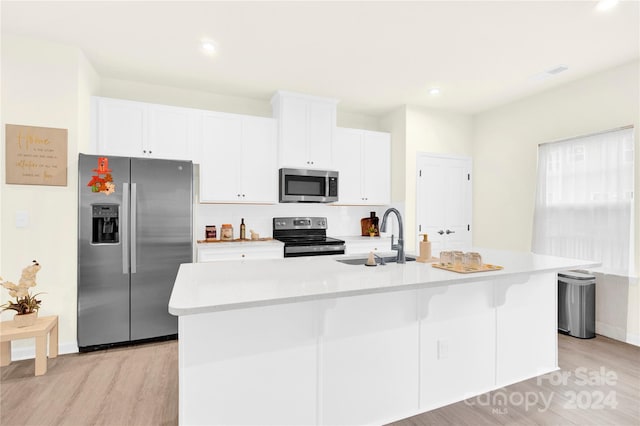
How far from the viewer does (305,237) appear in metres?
4.41

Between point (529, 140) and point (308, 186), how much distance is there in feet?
9.54

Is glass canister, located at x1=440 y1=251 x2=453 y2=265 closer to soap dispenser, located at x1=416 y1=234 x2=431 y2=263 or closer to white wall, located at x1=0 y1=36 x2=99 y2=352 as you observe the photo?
soap dispenser, located at x1=416 y1=234 x2=431 y2=263

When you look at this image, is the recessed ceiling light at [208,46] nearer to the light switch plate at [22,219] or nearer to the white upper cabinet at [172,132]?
the white upper cabinet at [172,132]

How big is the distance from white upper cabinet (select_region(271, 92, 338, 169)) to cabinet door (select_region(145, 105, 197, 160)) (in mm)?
1011

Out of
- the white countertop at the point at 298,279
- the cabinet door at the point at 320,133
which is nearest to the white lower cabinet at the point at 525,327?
the white countertop at the point at 298,279

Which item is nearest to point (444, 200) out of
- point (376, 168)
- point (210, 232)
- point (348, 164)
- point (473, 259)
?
point (376, 168)

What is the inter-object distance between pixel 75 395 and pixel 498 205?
5.04 m

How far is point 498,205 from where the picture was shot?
4.63 m

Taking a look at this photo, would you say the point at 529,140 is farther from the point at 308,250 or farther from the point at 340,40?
the point at 308,250

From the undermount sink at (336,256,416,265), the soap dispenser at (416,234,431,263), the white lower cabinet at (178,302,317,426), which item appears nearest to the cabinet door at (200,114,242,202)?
the undermount sink at (336,256,416,265)

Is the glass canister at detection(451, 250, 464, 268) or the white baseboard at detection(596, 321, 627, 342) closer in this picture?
the glass canister at detection(451, 250, 464, 268)

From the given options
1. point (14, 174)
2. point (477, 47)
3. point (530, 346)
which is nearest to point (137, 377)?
point (14, 174)

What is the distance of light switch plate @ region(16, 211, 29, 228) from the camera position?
2809 millimetres

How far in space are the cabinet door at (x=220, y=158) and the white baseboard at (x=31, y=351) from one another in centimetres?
179
